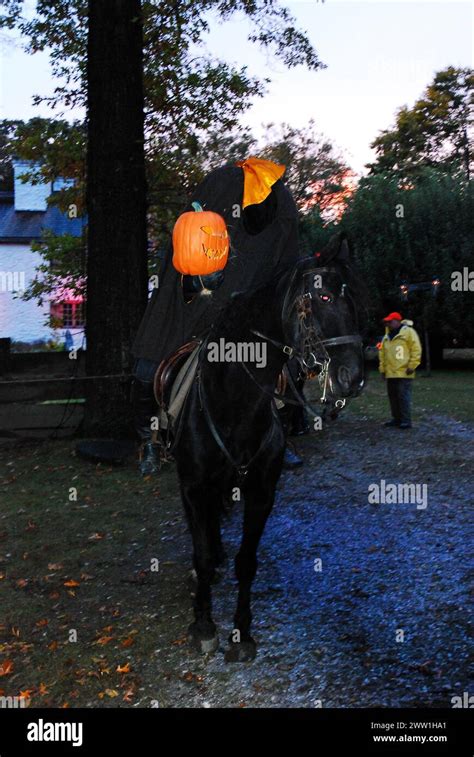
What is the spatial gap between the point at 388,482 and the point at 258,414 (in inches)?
247

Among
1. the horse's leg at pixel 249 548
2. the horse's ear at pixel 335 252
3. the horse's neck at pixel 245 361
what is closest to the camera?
the horse's ear at pixel 335 252

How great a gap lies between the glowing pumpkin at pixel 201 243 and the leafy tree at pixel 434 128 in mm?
38461

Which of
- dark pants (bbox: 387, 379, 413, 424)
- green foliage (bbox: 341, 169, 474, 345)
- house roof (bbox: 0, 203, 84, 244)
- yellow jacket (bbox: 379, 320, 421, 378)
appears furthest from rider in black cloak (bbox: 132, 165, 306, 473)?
house roof (bbox: 0, 203, 84, 244)

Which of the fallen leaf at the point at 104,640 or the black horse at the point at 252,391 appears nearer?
the black horse at the point at 252,391

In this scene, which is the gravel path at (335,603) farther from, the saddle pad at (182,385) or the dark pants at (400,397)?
the dark pants at (400,397)

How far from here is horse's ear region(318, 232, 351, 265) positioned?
14.5 ft

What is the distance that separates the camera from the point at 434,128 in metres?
43.4

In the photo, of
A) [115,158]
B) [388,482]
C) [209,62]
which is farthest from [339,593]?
[209,62]

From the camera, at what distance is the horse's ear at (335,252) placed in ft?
14.5

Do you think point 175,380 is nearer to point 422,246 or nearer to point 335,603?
point 335,603

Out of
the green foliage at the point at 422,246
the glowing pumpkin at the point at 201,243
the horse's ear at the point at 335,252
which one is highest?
the green foliage at the point at 422,246

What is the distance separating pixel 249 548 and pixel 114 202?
824 cm

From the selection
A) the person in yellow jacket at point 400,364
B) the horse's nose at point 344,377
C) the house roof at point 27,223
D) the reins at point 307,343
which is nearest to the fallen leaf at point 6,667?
the reins at point 307,343
